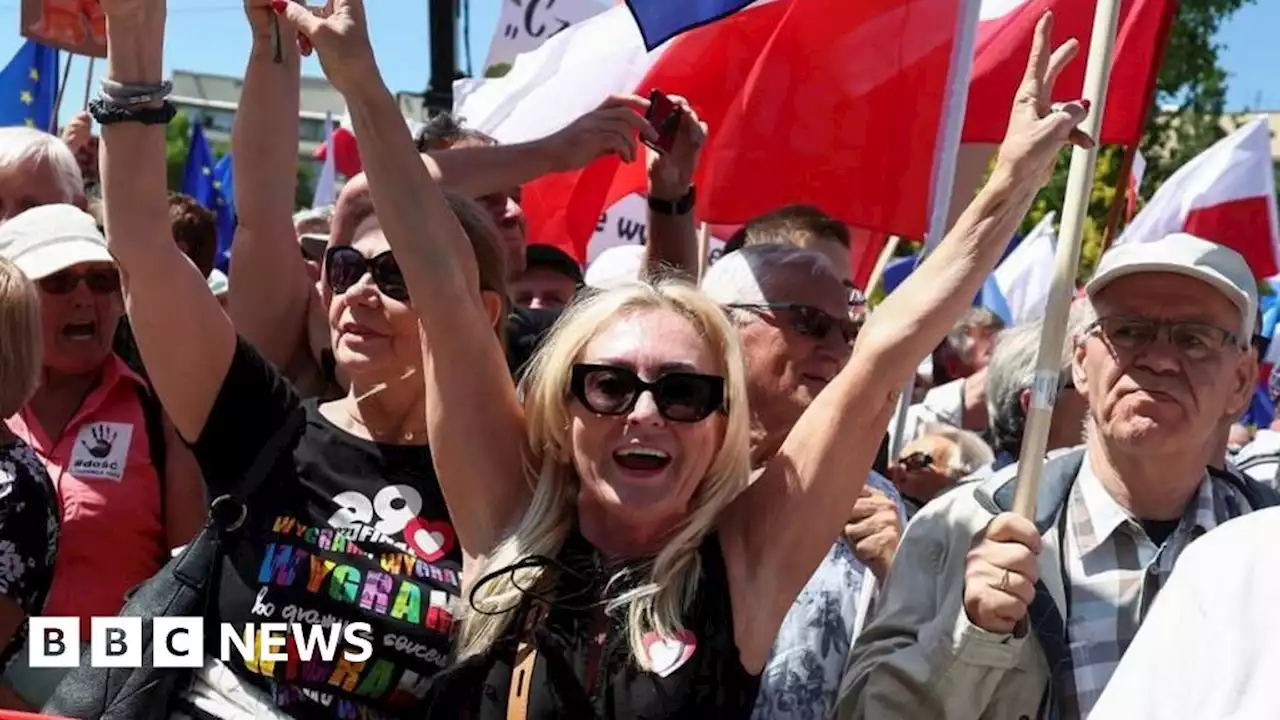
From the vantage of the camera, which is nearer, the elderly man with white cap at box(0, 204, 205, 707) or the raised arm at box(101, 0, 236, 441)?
the raised arm at box(101, 0, 236, 441)

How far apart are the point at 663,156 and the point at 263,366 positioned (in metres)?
1.26

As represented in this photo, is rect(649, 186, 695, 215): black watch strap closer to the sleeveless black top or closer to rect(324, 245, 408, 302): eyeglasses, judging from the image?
rect(324, 245, 408, 302): eyeglasses

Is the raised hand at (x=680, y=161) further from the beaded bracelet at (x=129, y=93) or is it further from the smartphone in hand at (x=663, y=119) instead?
the beaded bracelet at (x=129, y=93)

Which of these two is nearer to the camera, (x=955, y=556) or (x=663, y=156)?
(x=955, y=556)

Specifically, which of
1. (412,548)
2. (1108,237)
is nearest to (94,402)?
(412,548)

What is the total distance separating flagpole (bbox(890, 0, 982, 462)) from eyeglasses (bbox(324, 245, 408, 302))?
1451 mm

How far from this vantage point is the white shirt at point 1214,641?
1.22 m

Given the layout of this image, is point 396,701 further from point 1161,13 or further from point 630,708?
point 1161,13

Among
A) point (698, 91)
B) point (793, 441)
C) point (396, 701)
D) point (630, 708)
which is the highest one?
point (698, 91)

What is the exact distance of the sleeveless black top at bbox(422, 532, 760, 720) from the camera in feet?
7.06

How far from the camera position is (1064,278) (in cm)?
244

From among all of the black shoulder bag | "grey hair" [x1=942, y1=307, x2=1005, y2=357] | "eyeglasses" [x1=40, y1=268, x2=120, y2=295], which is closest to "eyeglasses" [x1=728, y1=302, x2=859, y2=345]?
the black shoulder bag

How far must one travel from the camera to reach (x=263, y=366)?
2631mm

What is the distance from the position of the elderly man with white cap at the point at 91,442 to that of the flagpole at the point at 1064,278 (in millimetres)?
1711
